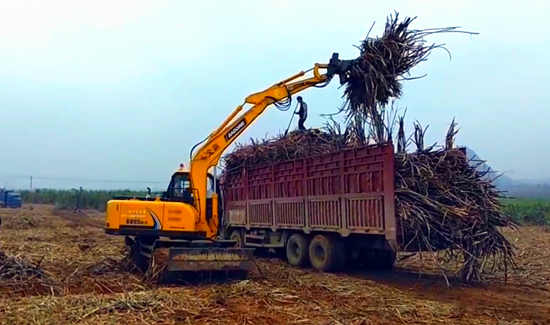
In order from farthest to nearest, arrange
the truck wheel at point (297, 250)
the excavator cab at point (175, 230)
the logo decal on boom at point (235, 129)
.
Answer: the logo decal on boom at point (235, 129)
the truck wheel at point (297, 250)
the excavator cab at point (175, 230)

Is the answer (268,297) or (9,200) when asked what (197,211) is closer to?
(268,297)

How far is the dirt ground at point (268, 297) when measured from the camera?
8453mm

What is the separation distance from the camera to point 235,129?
14.8m

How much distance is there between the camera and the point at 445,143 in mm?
12039

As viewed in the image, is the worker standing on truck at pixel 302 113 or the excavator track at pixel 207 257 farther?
the worker standing on truck at pixel 302 113

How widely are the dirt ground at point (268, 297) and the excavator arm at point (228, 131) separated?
184 cm

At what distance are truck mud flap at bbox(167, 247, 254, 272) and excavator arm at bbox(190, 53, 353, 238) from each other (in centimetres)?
286

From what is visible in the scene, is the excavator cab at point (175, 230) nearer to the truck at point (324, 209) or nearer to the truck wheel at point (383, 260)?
the truck at point (324, 209)

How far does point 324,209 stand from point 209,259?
10.1ft

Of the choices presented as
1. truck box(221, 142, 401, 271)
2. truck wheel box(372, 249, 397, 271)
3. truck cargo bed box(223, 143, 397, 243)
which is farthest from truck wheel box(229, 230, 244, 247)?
truck wheel box(372, 249, 397, 271)

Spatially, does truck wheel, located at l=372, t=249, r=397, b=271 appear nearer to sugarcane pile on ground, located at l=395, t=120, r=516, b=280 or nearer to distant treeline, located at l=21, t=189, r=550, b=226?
sugarcane pile on ground, located at l=395, t=120, r=516, b=280

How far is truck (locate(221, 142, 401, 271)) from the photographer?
11469 mm

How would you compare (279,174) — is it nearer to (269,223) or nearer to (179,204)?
(269,223)

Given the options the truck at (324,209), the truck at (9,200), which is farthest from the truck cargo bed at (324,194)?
the truck at (9,200)
